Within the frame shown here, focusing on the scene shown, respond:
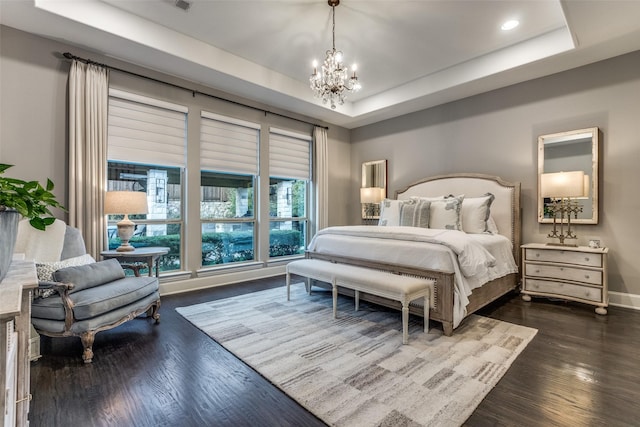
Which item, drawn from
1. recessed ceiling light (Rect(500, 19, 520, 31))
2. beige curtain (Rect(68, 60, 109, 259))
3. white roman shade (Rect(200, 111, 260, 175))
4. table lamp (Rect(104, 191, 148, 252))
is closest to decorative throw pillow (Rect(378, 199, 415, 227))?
white roman shade (Rect(200, 111, 260, 175))

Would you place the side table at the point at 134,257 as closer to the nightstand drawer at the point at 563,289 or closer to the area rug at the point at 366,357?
the area rug at the point at 366,357

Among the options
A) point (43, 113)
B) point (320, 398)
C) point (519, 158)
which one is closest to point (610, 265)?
point (519, 158)

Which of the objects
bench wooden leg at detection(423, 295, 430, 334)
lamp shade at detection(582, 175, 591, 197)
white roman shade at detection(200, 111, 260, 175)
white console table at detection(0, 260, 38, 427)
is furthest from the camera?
white roman shade at detection(200, 111, 260, 175)

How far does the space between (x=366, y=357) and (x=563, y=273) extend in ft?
8.77

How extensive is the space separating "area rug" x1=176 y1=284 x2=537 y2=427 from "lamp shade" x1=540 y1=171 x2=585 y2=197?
1652 mm

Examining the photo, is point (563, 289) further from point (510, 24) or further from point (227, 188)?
point (227, 188)

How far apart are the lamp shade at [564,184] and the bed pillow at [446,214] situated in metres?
0.95

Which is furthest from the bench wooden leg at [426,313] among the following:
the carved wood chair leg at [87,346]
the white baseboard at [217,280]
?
the white baseboard at [217,280]

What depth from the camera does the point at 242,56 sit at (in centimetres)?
411

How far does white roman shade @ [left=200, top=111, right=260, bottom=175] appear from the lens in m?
4.45

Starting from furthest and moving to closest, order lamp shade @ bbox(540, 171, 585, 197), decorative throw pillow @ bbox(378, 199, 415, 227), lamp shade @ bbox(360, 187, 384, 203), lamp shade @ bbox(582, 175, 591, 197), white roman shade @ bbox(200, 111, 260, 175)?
lamp shade @ bbox(360, 187, 384, 203) < decorative throw pillow @ bbox(378, 199, 415, 227) < white roman shade @ bbox(200, 111, 260, 175) < lamp shade @ bbox(582, 175, 591, 197) < lamp shade @ bbox(540, 171, 585, 197)

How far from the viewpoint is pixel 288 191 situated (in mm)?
5633

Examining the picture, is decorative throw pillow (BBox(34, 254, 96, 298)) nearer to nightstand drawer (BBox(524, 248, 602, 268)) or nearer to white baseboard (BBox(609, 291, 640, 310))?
nightstand drawer (BBox(524, 248, 602, 268))

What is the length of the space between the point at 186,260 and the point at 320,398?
3119 millimetres
